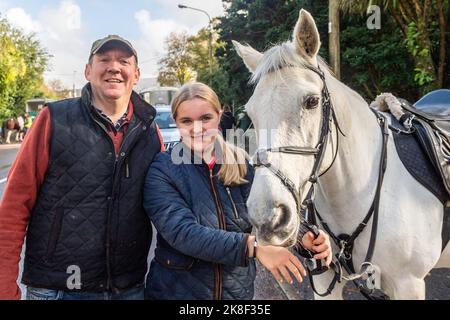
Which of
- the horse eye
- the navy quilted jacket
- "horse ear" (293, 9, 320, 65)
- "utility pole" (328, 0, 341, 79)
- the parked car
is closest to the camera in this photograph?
the navy quilted jacket

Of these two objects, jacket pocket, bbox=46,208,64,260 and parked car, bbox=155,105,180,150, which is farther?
parked car, bbox=155,105,180,150

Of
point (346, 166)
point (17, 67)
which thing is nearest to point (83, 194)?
point (346, 166)

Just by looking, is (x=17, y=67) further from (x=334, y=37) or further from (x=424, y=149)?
(x=424, y=149)

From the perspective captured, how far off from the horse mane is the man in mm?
691

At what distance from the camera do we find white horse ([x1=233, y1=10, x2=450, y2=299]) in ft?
6.13

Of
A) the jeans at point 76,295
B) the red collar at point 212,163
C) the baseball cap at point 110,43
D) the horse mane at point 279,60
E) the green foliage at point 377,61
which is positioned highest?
the green foliage at point 377,61

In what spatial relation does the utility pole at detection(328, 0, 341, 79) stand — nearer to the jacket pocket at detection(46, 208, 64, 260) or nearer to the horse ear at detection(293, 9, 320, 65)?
the horse ear at detection(293, 9, 320, 65)

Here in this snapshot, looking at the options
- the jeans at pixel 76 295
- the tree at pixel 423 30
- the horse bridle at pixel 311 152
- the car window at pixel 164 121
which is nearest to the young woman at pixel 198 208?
the jeans at pixel 76 295

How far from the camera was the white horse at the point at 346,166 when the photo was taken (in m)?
1.87

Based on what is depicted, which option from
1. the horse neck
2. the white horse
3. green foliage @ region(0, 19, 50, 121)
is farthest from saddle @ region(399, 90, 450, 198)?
green foliage @ region(0, 19, 50, 121)

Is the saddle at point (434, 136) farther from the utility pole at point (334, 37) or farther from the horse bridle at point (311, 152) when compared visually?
the utility pole at point (334, 37)

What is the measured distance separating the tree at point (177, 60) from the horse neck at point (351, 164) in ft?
151
